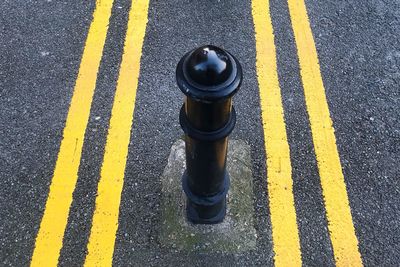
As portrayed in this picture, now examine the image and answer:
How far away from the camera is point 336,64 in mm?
3445

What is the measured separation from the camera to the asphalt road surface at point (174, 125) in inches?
99.2

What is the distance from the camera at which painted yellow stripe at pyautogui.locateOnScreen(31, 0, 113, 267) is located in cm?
249

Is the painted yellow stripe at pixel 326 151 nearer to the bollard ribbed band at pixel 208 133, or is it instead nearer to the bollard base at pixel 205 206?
the bollard base at pixel 205 206

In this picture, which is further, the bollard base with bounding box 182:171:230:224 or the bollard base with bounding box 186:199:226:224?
the bollard base with bounding box 186:199:226:224

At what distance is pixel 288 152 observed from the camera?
291cm

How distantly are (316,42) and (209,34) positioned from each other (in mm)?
942

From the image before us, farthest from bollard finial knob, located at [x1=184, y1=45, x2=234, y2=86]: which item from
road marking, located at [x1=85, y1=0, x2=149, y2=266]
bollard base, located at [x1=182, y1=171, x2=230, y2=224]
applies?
road marking, located at [x1=85, y1=0, x2=149, y2=266]

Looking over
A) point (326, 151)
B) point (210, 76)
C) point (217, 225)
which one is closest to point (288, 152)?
point (326, 151)

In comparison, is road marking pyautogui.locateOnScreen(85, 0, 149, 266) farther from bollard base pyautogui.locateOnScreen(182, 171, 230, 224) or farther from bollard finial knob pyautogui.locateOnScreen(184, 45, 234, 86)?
bollard finial knob pyautogui.locateOnScreen(184, 45, 234, 86)

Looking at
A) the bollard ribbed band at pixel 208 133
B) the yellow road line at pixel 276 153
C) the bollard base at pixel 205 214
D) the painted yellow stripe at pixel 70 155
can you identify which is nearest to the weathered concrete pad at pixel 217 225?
the bollard base at pixel 205 214

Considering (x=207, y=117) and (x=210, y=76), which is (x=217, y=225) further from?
(x=210, y=76)

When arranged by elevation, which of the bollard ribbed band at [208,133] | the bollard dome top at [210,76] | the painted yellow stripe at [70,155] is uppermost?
the bollard dome top at [210,76]

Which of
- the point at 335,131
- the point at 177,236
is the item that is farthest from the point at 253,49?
the point at 177,236

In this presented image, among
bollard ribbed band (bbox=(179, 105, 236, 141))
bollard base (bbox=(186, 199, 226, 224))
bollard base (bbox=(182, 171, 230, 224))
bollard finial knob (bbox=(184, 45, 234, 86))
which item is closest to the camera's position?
bollard finial knob (bbox=(184, 45, 234, 86))
